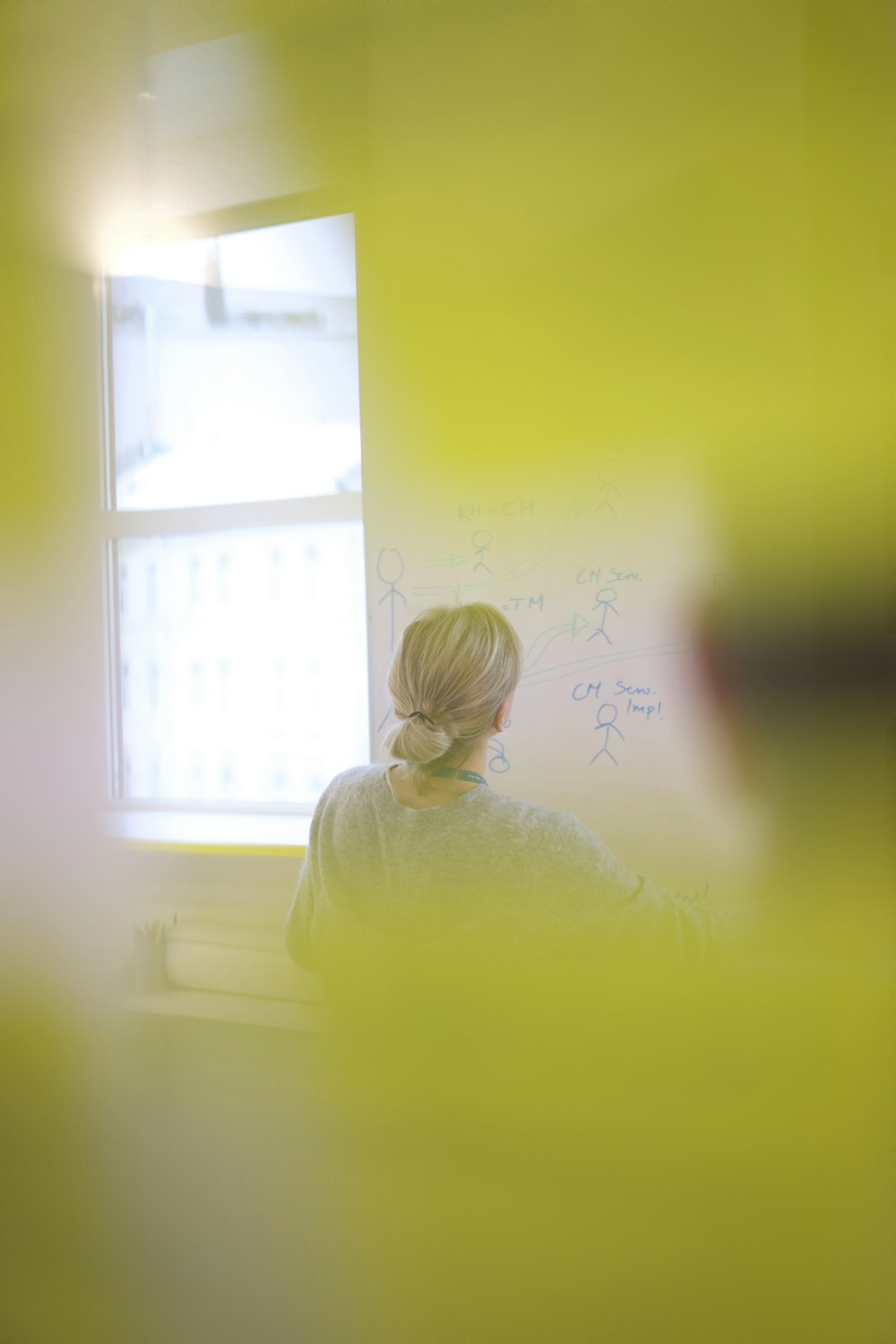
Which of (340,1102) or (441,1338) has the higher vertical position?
(340,1102)

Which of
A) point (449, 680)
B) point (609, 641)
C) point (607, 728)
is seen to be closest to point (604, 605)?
point (609, 641)

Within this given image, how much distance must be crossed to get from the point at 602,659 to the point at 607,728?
0.08 metres

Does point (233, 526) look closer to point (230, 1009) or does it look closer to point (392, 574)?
point (392, 574)

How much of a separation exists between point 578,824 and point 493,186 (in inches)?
25.2

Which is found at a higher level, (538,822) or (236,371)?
(236,371)

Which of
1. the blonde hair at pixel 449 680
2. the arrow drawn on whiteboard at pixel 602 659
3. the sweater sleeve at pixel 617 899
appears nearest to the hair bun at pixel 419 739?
the blonde hair at pixel 449 680

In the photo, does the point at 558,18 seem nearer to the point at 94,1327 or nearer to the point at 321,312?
the point at 321,312

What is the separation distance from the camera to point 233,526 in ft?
4.69

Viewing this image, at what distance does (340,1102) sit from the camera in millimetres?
965

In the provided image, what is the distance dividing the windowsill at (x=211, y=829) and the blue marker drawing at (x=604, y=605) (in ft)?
1.44

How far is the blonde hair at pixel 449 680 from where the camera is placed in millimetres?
860

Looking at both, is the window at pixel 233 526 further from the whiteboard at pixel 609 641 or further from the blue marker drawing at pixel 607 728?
the blue marker drawing at pixel 607 728

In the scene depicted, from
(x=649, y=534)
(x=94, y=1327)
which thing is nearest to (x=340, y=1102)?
(x=94, y=1327)

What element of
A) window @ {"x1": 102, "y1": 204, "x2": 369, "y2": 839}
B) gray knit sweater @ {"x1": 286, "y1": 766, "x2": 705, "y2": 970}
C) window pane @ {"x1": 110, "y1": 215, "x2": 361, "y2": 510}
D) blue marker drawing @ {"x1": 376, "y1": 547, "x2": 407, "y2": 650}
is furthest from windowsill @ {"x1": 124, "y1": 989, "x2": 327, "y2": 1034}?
window pane @ {"x1": 110, "y1": 215, "x2": 361, "y2": 510}
